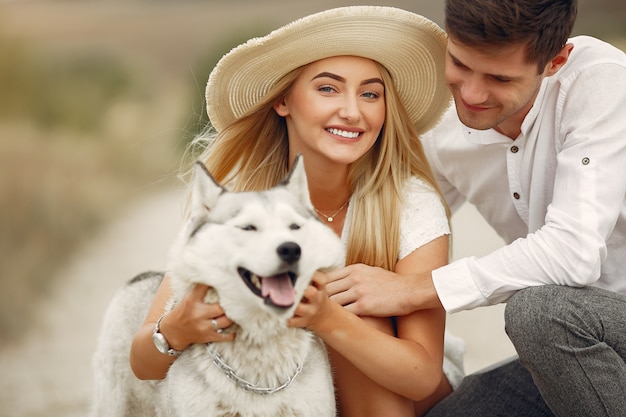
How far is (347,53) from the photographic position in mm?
2855

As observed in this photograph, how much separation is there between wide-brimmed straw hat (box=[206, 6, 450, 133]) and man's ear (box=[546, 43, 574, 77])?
0.42 m

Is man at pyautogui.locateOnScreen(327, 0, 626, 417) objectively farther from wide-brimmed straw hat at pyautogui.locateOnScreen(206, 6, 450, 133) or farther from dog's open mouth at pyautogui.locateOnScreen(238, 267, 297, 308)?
dog's open mouth at pyautogui.locateOnScreen(238, 267, 297, 308)

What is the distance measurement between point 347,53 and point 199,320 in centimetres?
116

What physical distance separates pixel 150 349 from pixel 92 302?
15.5 feet

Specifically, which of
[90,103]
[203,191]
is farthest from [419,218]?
[90,103]

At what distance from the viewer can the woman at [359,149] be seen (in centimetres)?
267

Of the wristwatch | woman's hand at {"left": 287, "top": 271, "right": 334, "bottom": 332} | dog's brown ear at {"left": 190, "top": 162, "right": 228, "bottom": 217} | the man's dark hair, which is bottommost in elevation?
the wristwatch

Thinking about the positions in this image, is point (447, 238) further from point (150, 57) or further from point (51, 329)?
point (150, 57)

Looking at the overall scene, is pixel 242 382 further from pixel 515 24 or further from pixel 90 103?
pixel 90 103

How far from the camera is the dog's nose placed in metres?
1.97

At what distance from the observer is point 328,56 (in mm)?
2859

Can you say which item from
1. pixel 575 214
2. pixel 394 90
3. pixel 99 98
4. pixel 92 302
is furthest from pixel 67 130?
pixel 575 214

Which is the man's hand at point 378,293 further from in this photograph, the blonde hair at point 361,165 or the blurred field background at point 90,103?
the blurred field background at point 90,103

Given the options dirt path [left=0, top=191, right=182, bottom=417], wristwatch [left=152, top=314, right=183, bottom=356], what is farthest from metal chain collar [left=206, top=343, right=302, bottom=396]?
dirt path [left=0, top=191, right=182, bottom=417]
